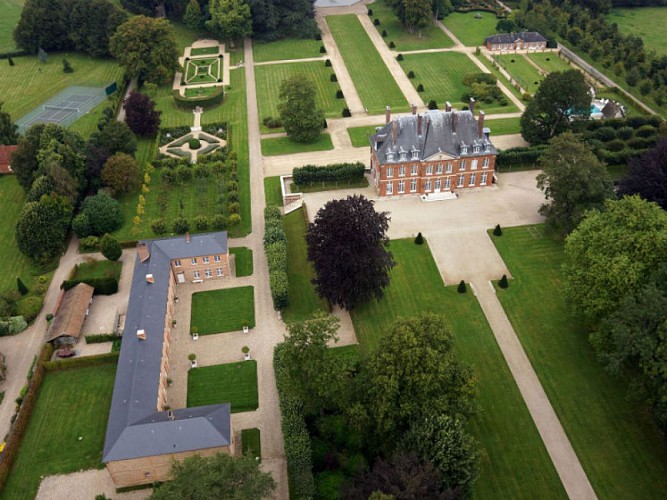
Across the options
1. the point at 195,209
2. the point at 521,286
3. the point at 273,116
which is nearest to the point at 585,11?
the point at 273,116

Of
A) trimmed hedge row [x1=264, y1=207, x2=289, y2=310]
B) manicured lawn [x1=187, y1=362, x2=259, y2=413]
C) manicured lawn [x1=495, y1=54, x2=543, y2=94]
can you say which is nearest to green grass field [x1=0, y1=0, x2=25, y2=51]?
trimmed hedge row [x1=264, y1=207, x2=289, y2=310]

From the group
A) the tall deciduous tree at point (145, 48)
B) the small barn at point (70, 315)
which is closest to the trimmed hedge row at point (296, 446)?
the small barn at point (70, 315)

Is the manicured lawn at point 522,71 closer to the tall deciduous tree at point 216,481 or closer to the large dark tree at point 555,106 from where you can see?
the large dark tree at point 555,106

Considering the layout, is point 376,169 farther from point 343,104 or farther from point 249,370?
point 249,370

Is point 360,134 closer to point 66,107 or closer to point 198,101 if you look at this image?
point 198,101

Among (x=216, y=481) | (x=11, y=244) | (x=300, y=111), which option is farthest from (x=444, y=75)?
(x=216, y=481)

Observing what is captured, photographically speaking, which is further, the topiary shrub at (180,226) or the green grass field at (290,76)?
the green grass field at (290,76)
